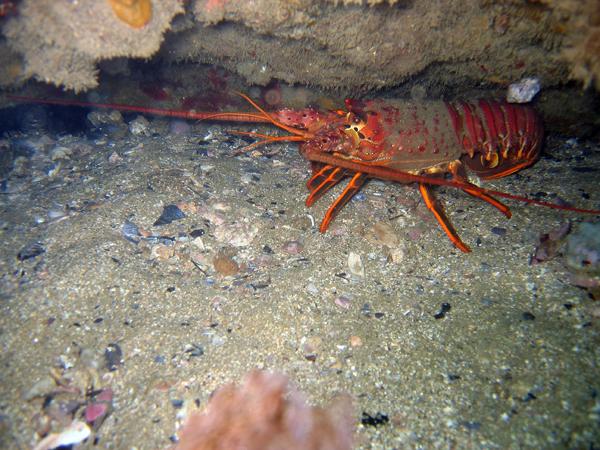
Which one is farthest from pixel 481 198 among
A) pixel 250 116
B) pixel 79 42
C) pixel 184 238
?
pixel 79 42

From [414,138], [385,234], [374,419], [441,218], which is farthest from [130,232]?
[414,138]

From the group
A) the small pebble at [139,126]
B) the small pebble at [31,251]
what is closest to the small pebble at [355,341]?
the small pebble at [31,251]

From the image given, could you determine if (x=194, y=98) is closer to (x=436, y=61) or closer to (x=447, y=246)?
(x=436, y=61)

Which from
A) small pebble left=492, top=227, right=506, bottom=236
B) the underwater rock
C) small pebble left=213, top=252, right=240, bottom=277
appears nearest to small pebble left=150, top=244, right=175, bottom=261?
small pebble left=213, top=252, right=240, bottom=277

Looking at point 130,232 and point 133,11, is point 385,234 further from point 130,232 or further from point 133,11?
point 133,11

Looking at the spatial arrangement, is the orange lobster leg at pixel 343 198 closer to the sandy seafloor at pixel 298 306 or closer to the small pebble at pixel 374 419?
the sandy seafloor at pixel 298 306

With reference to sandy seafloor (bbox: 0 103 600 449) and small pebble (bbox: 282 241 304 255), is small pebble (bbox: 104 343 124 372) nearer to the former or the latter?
sandy seafloor (bbox: 0 103 600 449)
